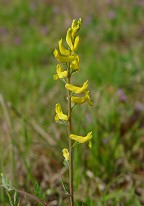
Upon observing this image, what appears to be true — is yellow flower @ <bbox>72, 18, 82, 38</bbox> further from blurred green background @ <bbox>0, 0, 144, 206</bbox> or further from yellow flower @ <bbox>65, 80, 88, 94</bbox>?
blurred green background @ <bbox>0, 0, 144, 206</bbox>

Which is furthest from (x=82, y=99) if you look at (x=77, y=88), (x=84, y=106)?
(x=84, y=106)

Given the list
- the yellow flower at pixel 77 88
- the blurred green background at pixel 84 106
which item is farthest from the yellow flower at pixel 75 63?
the blurred green background at pixel 84 106

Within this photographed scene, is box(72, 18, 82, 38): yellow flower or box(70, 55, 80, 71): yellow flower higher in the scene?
box(72, 18, 82, 38): yellow flower

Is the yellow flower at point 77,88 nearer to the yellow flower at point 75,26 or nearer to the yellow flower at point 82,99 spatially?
the yellow flower at point 82,99

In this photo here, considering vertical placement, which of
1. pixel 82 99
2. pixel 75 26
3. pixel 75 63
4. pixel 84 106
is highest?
pixel 75 26

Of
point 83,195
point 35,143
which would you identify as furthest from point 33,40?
point 83,195

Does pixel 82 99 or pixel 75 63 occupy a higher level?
pixel 75 63

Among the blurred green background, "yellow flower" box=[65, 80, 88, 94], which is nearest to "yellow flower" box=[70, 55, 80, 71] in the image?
"yellow flower" box=[65, 80, 88, 94]

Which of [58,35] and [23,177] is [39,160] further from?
[58,35]

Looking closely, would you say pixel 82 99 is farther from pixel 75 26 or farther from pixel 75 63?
pixel 75 26
